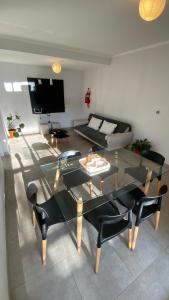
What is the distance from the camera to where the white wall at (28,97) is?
4613 millimetres

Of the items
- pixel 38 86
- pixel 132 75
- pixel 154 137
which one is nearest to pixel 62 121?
pixel 38 86

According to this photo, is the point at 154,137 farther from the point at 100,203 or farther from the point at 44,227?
the point at 44,227

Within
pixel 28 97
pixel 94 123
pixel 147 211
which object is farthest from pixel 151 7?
pixel 28 97

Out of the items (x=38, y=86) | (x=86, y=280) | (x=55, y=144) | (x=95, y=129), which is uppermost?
(x=38, y=86)

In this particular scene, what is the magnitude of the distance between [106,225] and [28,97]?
4.93 meters

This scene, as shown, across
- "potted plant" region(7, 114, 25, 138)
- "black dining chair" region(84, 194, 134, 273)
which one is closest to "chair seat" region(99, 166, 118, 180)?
"black dining chair" region(84, 194, 134, 273)

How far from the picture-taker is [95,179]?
2.06 metres

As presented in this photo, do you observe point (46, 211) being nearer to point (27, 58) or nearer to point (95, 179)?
point (95, 179)

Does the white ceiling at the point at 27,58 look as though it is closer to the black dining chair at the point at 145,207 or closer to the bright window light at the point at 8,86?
the bright window light at the point at 8,86

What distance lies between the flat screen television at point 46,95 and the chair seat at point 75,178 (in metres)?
3.85

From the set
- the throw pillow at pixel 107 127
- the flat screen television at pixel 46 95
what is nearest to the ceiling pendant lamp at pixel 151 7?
the throw pillow at pixel 107 127

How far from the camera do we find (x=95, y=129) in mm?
4762

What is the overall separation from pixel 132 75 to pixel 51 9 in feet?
8.33

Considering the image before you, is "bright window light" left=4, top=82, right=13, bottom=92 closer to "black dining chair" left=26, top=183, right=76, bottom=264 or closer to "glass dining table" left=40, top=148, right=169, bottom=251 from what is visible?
"glass dining table" left=40, top=148, right=169, bottom=251
